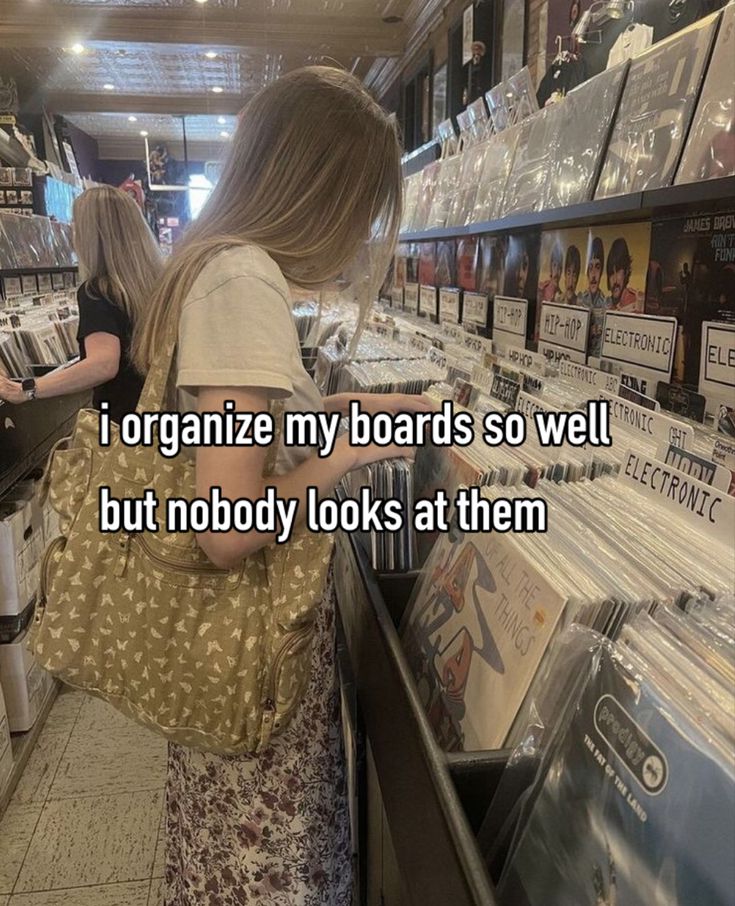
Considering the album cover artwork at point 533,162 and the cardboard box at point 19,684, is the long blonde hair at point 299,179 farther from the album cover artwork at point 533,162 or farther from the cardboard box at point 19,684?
the cardboard box at point 19,684


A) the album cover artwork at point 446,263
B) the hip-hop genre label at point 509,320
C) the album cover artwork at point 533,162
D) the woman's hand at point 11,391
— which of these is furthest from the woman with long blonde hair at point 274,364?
the album cover artwork at point 446,263

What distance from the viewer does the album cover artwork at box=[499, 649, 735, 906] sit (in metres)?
0.51

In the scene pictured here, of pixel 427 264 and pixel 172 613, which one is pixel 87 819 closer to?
pixel 172 613

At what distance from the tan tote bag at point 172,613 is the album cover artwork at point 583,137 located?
34.4 inches

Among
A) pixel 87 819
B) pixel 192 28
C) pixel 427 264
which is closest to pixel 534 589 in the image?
pixel 87 819

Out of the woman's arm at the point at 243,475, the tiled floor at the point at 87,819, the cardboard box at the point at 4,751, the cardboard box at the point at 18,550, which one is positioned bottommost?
the tiled floor at the point at 87,819

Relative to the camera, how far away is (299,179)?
917 mm

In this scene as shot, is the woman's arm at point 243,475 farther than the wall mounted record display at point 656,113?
No

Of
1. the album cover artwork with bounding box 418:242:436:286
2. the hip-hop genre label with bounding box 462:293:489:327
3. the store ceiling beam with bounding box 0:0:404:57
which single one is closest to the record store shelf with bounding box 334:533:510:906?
the hip-hop genre label with bounding box 462:293:489:327

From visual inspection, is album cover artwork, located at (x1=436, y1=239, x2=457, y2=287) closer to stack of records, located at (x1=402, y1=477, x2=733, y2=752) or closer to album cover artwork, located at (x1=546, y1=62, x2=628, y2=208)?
album cover artwork, located at (x1=546, y1=62, x2=628, y2=208)

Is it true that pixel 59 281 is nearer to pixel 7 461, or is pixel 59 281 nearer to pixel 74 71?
pixel 74 71

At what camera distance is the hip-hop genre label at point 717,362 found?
110 centimetres

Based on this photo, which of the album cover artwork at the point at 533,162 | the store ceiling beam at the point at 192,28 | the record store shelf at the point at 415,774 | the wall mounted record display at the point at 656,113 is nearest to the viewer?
the record store shelf at the point at 415,774

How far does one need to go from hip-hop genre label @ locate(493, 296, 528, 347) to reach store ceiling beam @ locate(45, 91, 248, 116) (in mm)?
3371
